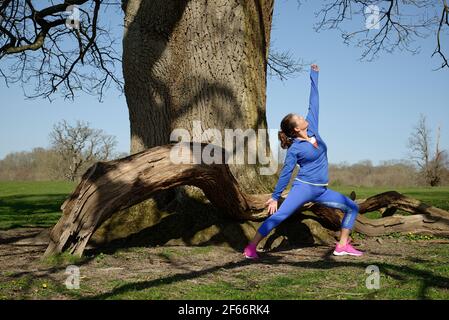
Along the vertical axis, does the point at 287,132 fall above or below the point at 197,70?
below

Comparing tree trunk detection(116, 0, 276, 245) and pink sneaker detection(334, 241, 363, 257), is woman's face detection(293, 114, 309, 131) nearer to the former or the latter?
tree trunk detection(116, 0, 276, 245)

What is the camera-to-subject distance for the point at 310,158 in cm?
592

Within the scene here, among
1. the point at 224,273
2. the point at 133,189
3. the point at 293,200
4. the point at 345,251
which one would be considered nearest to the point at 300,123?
the point at 293,200

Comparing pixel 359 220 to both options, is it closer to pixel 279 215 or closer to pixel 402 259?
pixel 402 259

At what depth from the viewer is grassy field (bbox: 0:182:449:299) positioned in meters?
4.29

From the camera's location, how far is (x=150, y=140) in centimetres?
793

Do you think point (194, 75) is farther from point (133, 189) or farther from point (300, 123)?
point (133, 189)

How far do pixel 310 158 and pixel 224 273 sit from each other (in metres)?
1.77

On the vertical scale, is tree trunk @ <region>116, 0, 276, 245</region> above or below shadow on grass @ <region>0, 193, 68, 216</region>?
above

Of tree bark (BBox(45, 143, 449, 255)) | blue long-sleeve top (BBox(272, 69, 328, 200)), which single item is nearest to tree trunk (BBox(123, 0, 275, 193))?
tree bark (BBox(45, 143, 449, 255))

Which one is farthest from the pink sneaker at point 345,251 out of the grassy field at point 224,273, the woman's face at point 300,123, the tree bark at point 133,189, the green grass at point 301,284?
the woman's face at point 300,123

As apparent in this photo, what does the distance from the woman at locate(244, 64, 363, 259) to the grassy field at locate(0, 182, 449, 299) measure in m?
0.54

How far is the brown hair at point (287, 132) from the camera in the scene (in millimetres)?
5988

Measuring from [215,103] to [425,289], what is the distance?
13.4 ft
